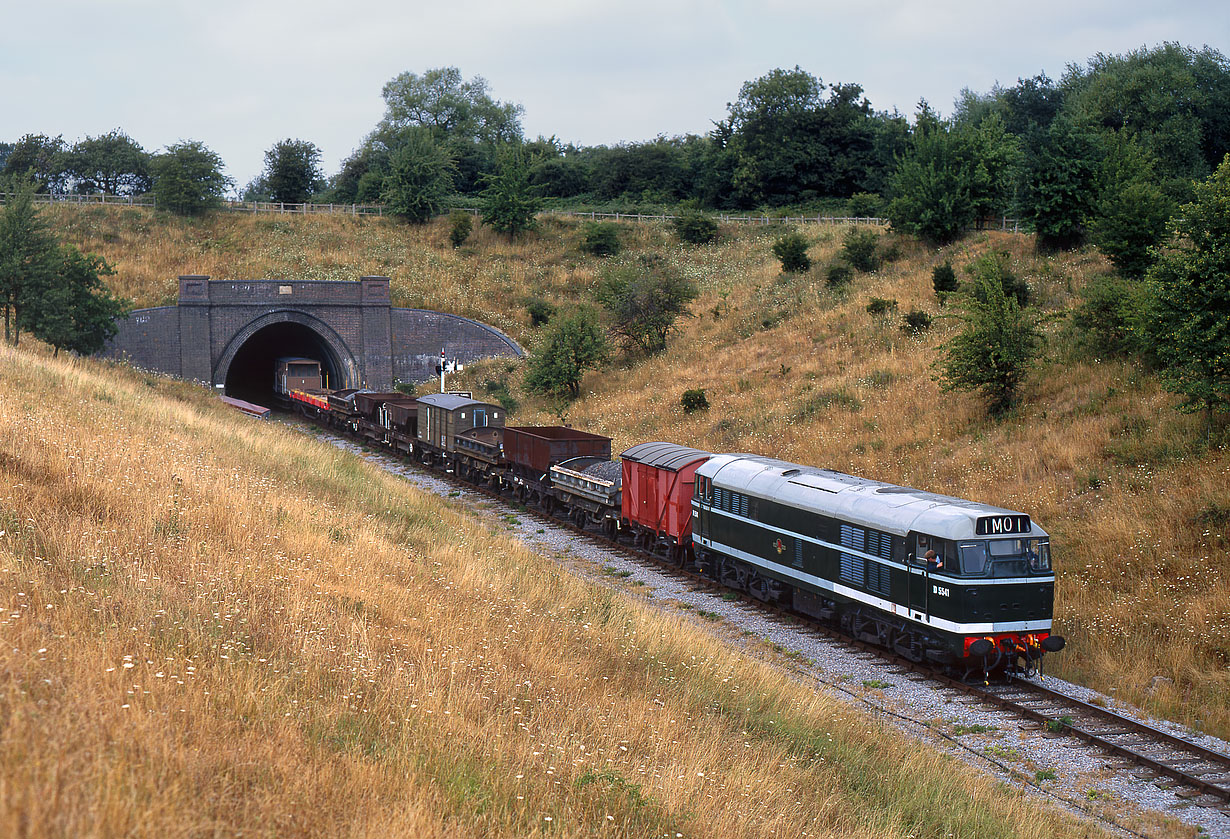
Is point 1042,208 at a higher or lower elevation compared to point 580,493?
higher

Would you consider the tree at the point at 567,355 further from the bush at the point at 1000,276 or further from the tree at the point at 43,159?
the tree at the point at 43,159

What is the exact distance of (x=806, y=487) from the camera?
59.2 ft

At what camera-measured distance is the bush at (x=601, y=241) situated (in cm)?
6369

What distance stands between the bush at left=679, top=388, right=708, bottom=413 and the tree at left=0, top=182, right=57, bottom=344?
24602mm

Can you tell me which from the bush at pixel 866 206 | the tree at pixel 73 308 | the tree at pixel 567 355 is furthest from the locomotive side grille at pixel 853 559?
the bush at pixel 866 206

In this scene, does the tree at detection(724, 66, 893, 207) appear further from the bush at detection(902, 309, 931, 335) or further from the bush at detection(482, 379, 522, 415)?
the bush at detection(902, 309, 931, 335)

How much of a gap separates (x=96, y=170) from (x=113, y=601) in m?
86.0

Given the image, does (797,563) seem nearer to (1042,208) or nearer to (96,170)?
(1042,208)

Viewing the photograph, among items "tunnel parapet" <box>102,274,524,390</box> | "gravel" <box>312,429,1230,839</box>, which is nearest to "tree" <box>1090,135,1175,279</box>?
"gravel" <box>312,429,1230,839</box>

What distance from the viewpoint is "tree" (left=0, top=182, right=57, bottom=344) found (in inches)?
1362

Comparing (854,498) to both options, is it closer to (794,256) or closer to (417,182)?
(794,256)

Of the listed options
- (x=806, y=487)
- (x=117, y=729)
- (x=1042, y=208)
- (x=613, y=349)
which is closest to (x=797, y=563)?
(x=806, y=487)

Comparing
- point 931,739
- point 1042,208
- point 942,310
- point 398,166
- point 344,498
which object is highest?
point 398,166

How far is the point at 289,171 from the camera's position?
3029 inches
